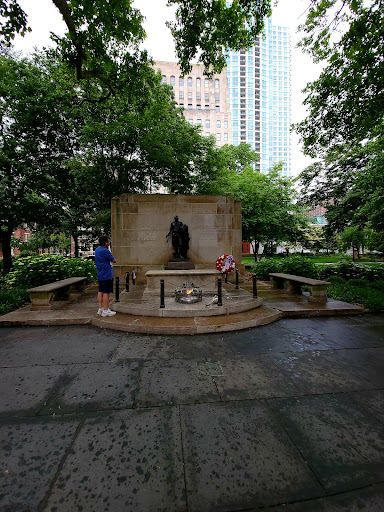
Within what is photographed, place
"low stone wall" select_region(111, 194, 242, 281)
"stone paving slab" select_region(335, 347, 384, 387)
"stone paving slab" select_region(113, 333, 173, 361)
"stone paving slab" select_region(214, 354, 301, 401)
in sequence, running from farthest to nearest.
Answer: "low stone wall" select_region(111, 194, 242, 281) < "stone paving slab" select_region(113, 333, 173, 361) < "stone paving slab" select_region(335, 347, 384, 387) < "stone paving slab" select_region(214, 354, 301, 401)

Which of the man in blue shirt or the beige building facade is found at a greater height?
the beige building facade

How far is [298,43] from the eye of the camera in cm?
923

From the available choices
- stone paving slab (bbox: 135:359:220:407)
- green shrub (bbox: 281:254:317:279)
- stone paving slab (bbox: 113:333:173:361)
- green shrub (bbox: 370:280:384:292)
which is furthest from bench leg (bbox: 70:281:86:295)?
green shrub (bbox: 370:280:384:292)

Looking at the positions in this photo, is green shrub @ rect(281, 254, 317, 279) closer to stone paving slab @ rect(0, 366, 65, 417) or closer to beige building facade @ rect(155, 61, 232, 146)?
stone paving slab @ rect(0, 366, 65, 417)

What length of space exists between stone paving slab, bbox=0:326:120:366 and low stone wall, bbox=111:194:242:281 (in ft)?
22.5

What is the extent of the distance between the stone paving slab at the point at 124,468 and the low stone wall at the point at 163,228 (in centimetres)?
1002

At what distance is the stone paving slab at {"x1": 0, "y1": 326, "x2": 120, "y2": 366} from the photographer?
413 cm

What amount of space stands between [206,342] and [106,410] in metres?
2.48

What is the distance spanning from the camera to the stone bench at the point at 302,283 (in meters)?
7.89

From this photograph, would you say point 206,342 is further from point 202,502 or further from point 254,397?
point 202,502

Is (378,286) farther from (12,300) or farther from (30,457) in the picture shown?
(12,300)

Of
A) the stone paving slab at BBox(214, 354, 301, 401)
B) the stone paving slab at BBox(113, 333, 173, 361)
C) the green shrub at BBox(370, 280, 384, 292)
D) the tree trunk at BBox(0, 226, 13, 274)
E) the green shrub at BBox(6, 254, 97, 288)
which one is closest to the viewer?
the stone paving slab at BBox(214, 354, 301, 401)

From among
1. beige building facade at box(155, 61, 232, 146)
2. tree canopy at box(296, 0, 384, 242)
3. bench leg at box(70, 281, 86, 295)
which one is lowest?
bench leg at box(70, 281, 86, 295)

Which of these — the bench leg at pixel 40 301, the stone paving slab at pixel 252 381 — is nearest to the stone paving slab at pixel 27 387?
the stone paving slab at pixel 252 381
